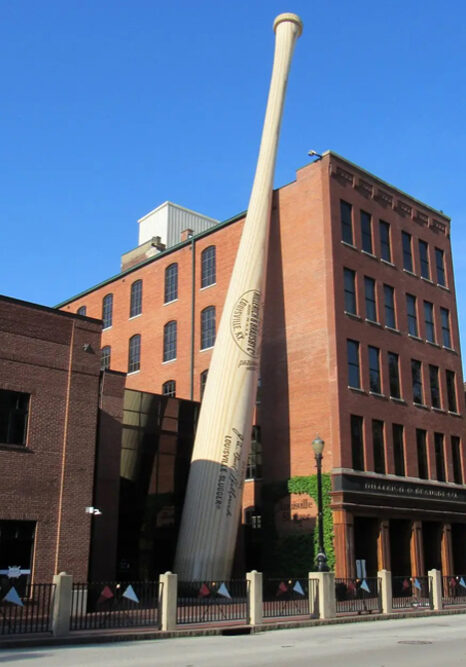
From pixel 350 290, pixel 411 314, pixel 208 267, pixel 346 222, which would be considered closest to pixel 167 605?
pixel 350 290

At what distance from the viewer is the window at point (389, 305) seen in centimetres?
3762

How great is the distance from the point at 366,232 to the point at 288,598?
69.3 ft

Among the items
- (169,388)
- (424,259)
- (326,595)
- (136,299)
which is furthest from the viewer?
(136,299)

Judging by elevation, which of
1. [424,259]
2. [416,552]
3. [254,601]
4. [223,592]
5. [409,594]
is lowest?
[409,594]

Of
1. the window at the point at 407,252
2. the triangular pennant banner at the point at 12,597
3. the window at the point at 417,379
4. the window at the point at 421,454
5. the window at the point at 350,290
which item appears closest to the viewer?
the triangular pennant banner at the point at 12,597

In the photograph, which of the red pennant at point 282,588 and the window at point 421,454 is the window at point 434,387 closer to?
the window at point 421,454

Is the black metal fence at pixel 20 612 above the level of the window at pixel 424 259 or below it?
below

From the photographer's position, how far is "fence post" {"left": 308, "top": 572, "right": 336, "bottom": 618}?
22.2 metres

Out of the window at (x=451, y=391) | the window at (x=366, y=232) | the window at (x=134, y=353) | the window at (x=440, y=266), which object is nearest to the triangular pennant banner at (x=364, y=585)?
the window at (x=451, y=391)

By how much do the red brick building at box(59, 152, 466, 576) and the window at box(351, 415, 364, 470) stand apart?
0.06 m

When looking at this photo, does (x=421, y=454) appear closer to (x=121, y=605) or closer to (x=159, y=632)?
(x=121, y=605)

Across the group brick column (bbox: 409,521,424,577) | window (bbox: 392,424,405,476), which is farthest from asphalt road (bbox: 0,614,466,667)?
window (bbox: 392,424,405,476)

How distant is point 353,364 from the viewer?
34.5 m

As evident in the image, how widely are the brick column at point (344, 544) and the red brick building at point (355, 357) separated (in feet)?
0.16
